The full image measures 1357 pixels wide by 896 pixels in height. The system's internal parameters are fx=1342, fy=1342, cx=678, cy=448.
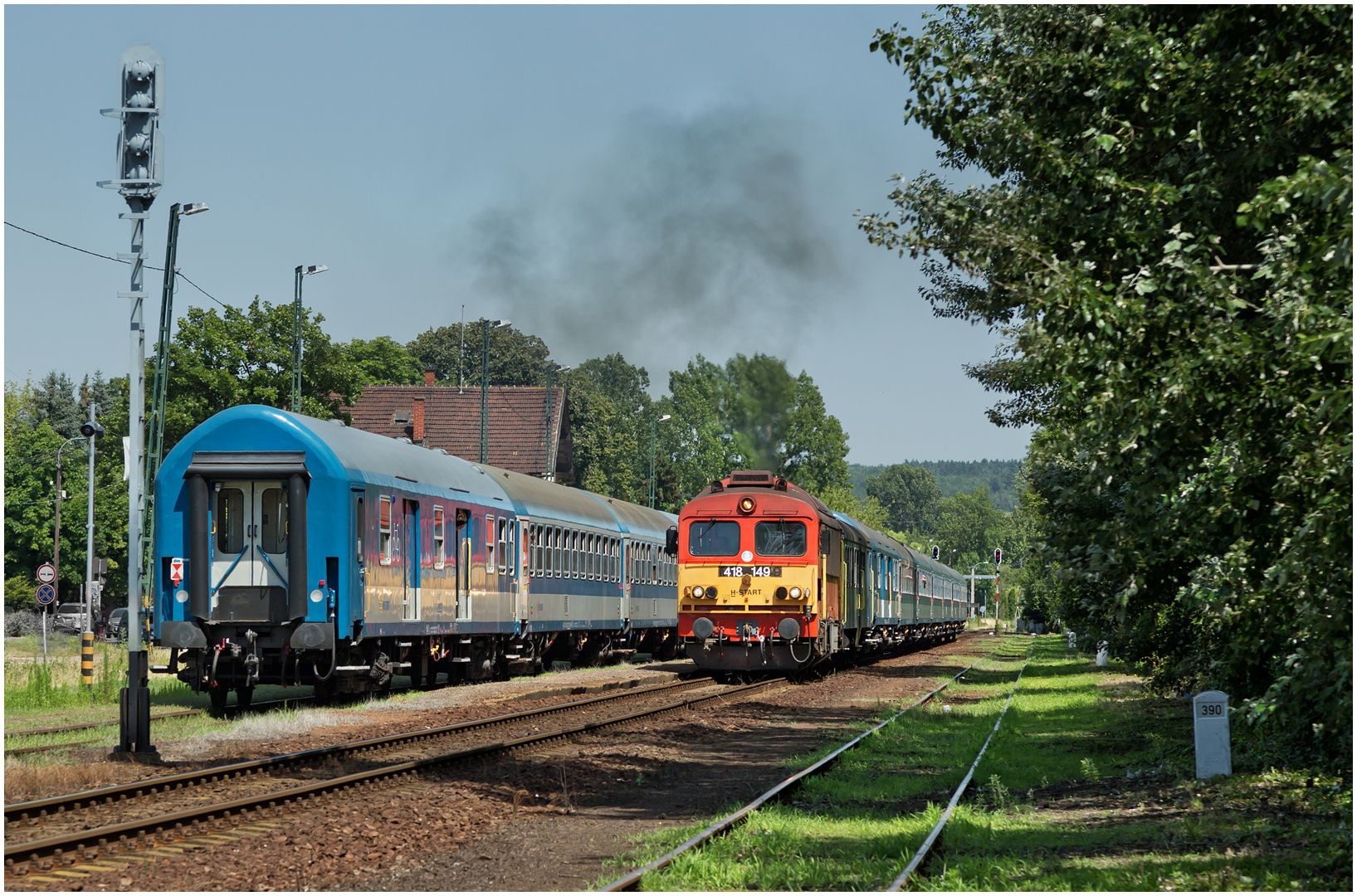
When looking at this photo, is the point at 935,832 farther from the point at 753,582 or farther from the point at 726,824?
the point at 753,582

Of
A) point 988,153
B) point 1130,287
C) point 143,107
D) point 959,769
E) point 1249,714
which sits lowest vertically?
point 959,769

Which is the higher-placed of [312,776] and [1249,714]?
[1249,714]

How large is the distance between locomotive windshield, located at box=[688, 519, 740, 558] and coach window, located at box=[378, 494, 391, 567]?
23.3 feet

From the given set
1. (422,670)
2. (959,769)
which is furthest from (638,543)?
(959,769)

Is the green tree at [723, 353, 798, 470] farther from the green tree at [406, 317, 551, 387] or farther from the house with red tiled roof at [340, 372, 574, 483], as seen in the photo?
the green tree at [406, 317, 551, 387]

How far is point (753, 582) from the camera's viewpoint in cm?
2442

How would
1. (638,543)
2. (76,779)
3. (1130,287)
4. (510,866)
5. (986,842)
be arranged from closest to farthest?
(1130,287), (510,866), (986,842), (76,779), (638,543)

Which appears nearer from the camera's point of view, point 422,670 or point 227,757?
point 227,757

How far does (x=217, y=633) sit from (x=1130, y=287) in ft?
43.1

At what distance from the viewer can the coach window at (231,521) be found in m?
17.8

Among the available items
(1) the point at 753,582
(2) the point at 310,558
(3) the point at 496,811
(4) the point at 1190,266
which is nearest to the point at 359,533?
(2) the point at 310,558

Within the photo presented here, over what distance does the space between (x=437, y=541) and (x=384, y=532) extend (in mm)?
2402

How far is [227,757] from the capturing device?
46.4 ft

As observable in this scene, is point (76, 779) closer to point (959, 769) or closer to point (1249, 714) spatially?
point (959, 769)
